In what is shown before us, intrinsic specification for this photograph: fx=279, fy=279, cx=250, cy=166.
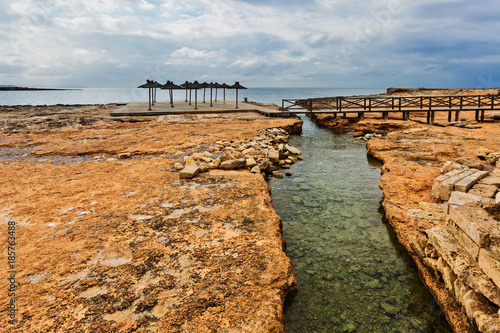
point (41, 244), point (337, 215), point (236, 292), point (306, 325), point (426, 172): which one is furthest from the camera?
point (426, 172)

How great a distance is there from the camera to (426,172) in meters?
8.20

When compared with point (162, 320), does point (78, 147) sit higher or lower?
higher

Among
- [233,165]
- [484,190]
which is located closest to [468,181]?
[484,190]

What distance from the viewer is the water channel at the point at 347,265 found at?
150 inches

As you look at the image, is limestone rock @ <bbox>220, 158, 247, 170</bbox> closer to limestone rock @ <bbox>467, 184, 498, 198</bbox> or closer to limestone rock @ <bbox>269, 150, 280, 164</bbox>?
limestone rock @ <bbox>269, 150, 280, 164</bbox>

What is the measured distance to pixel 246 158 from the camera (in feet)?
32.5

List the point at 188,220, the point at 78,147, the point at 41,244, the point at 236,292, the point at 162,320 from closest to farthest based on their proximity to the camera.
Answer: the point at 162,320, the point at 236,292, the point at 41,244, the point at 188,220, the point at 78,147

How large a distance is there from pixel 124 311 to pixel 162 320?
1.50ft

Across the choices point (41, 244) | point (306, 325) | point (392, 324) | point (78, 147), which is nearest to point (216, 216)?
point (306, 325)

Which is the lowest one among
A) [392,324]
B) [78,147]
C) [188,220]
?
[392,324]

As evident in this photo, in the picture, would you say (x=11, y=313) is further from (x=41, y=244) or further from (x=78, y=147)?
(x=78, y=147)

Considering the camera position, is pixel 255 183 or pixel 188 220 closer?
pixel 188 220

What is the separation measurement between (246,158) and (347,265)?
566cm

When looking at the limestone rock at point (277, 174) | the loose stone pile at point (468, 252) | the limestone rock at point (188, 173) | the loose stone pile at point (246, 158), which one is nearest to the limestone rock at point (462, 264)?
the loose stone pile at point (468, 252)
